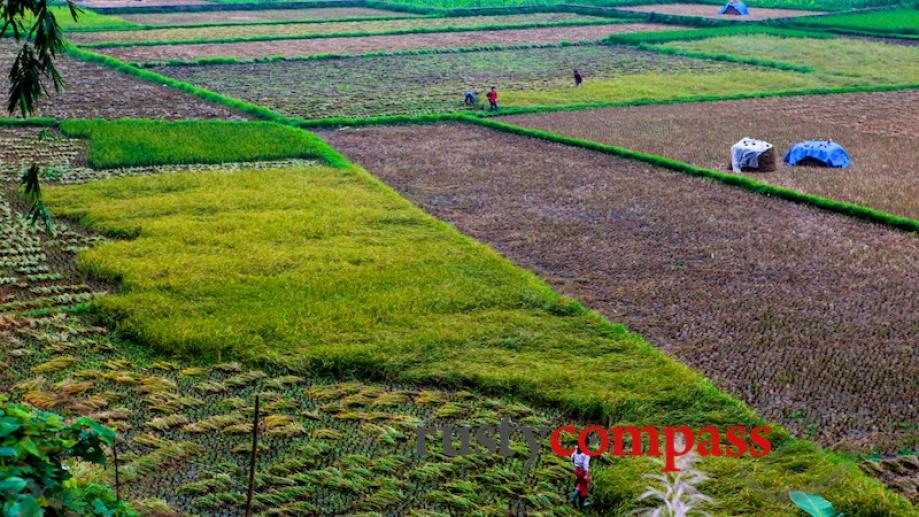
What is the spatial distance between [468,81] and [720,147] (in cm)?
868

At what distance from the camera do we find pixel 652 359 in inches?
335

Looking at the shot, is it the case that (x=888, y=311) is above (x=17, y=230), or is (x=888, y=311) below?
below

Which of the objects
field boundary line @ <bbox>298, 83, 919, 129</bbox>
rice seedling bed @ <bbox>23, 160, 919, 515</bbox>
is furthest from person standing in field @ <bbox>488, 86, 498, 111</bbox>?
rice seedling bed @ <bbox>23, 160, 919, 515</bbox>

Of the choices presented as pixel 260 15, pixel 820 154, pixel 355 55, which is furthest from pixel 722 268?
pixel 260 15

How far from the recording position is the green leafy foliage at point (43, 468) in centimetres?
381

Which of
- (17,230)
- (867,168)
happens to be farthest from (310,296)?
(867,168)

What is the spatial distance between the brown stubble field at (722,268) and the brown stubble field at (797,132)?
1.16m

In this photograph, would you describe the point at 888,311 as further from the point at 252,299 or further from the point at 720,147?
the point at 720,147

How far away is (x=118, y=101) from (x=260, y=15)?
20.7m

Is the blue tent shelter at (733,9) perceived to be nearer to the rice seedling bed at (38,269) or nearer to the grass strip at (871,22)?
the grass strip at (871,22)

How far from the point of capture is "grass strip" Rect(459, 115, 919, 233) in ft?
42.2

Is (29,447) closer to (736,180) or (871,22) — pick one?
(736,180)

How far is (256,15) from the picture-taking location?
40.8 meters

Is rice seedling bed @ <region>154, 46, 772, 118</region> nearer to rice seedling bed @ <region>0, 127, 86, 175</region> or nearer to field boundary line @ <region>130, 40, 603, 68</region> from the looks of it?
field boundary line @ <region>130, 40, 603, 68</region>
